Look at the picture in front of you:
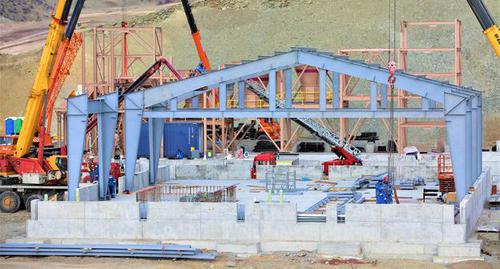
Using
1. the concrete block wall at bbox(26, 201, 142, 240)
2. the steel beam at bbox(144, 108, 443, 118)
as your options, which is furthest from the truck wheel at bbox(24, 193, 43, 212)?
the concrete block wall at bbox(26, 201, 142, 240)

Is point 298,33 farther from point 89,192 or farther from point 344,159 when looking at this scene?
point 89,192

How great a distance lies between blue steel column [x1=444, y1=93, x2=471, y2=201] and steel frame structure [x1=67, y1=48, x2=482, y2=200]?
32 mm

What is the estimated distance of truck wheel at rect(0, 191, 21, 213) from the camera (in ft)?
133

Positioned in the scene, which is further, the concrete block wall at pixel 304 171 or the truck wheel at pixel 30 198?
the concrete block wall at pixel 304 171

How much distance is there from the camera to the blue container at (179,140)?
2203 inches

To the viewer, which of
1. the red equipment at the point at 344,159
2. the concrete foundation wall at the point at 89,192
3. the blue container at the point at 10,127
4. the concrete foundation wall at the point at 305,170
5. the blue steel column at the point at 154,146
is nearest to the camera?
the concrete foundation wall at the point at 89,192

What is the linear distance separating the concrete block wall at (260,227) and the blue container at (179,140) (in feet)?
78.1

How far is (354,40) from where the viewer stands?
99062 mm

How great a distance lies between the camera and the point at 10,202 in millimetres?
40438

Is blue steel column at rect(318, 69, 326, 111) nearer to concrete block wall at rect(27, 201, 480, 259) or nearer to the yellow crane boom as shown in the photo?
concrete block wall at rect(27, 201, 480, 259)

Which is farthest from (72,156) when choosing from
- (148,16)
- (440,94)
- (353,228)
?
(148,16)

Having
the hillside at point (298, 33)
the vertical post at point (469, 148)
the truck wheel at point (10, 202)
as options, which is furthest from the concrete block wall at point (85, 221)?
the hillside at point (298, 33)

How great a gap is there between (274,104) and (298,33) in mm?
68385

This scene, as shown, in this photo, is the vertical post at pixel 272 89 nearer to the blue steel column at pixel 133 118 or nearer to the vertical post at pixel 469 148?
the blue steel column at pixel 133 118
